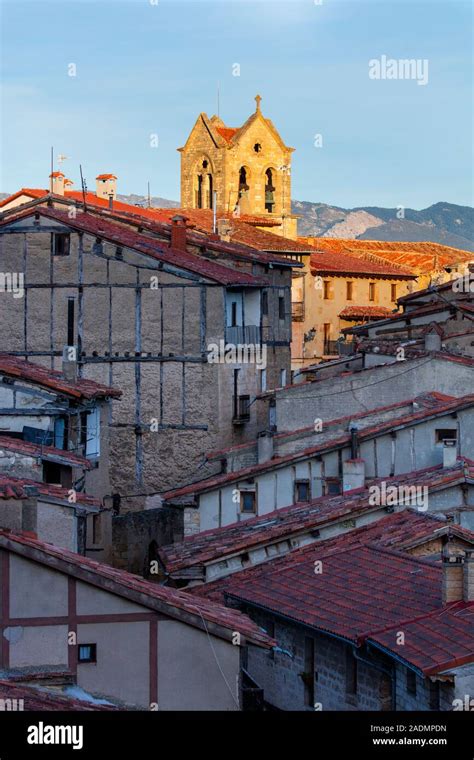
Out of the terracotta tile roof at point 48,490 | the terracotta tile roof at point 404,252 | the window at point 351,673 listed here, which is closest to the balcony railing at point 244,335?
the terracotta tile roof at point 48,490

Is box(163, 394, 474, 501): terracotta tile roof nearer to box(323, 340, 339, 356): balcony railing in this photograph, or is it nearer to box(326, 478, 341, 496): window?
box(326, 478, 341, 496): window

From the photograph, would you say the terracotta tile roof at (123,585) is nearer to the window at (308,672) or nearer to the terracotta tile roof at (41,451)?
the window at (308,672)

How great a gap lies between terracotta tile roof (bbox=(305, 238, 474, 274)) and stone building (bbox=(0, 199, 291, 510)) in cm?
4023

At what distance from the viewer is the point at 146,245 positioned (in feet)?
155

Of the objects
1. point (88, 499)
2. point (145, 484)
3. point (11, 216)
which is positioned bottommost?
point (145, 484)

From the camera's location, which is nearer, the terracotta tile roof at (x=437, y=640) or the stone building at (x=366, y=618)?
the terracotta tile roof at (x=437, y=640)

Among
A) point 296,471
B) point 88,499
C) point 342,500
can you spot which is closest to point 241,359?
point 296,471

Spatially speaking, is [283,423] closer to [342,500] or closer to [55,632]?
[342,500]

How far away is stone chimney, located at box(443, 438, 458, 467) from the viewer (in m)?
31.8

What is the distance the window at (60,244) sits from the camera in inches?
1807

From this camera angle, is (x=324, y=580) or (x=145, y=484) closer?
(x=324, y=580)

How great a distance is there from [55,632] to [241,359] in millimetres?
28822

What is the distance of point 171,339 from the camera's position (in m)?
46.1

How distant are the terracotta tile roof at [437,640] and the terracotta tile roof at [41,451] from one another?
10031 millimetres
